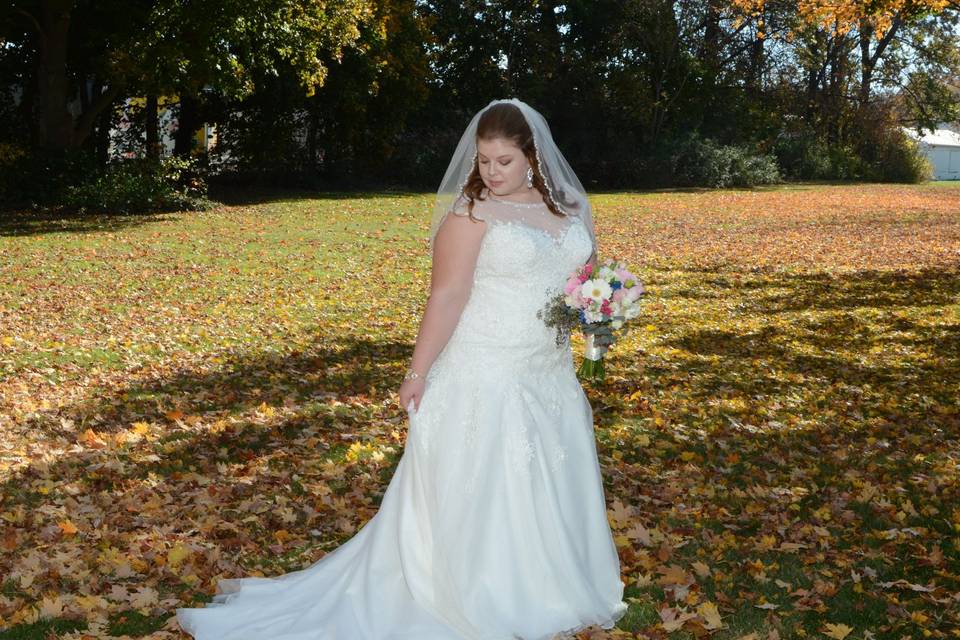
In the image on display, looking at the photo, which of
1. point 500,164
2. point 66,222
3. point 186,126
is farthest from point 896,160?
point 500,164

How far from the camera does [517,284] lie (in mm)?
4348

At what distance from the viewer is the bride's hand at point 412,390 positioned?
4.27 m

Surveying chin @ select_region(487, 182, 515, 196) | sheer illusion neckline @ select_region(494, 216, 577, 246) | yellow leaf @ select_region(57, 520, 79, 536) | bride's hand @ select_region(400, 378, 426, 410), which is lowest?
yellow leaf @ select_region(57, 520, 79, 536)

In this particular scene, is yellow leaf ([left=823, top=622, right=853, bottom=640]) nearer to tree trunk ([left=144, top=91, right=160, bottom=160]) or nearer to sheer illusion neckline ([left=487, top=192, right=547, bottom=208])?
sheer illusion neckline ([left=487, top=192, right=547, bottom=208])

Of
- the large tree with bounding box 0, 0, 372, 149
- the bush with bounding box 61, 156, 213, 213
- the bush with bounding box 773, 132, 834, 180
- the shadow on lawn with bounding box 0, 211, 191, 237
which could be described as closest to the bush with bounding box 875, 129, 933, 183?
the bush with bounding box 773, 132, 834, 180

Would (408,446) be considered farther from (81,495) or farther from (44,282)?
(44,282)

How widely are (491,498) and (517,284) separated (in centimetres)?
92

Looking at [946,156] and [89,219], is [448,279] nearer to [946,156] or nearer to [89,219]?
[89,219]

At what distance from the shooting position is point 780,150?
5103cm

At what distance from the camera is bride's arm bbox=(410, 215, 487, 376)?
419cm

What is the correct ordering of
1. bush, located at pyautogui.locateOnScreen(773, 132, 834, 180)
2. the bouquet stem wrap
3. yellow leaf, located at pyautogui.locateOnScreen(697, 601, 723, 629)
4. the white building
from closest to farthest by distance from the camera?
the bouquet stem wrap → yellow leaf, located at pyautogui.locateOnScreen(697, 601, 723, 629) → bush, located at pyautogui.locateOnScreen(773, 132, 834, 180) → the white building

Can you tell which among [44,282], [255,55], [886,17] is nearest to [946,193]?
[886,17]

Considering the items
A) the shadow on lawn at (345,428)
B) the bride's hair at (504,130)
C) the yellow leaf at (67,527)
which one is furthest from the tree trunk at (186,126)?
the bride's hair at (504,130)

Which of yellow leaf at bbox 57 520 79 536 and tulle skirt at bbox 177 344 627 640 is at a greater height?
tulle skirt at bbox 177 344 627 640
